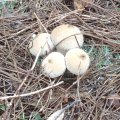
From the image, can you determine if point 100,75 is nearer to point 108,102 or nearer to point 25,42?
point 108,102

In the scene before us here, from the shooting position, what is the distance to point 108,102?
2281 millimetres

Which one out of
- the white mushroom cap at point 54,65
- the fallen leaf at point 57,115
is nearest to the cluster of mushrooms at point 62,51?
the white mushroom cap at point 54,65

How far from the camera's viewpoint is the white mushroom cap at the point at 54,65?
221 centimetres

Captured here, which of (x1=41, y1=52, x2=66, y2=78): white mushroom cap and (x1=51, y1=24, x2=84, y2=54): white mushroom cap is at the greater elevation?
(x1=51, y1=24, x2=84, y2=54): white mushroom cap

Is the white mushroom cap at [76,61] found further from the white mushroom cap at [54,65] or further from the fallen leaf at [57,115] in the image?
the fallen leaf at [57,115]

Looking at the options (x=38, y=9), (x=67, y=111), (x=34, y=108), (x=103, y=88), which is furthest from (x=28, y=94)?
(x=38, y=9)

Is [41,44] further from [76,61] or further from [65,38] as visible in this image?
[76,61]

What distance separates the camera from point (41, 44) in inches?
91.7

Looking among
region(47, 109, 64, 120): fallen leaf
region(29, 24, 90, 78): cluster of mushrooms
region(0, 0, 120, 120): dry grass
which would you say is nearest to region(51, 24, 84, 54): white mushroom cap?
region(29, 24, 90, 78): cluster of mushrooms

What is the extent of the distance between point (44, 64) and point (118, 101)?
51 centimetres

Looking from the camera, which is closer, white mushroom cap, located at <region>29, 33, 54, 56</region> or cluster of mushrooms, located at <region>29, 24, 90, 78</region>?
cluster of mushrooms, located at <region>29, 24, 90, 78</region>

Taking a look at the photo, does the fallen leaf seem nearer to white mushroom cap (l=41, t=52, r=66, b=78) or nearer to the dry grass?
the dry grass

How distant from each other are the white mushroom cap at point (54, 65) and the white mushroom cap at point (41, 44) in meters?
0.10

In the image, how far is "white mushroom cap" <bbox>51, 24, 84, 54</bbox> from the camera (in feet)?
7.63
